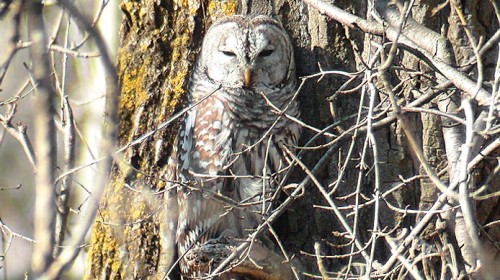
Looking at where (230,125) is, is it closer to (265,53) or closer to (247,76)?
(247,76)

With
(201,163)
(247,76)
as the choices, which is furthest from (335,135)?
(201,163)

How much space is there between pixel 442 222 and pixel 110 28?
3910 mm

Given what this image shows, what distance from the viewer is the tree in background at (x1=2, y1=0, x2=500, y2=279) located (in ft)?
10.6

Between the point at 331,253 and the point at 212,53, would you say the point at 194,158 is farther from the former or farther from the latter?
the point at 331,253

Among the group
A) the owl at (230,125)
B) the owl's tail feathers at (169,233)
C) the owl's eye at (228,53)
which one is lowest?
the owl's tail feathers at (169,233)

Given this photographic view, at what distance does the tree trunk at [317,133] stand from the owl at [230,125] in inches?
3.5

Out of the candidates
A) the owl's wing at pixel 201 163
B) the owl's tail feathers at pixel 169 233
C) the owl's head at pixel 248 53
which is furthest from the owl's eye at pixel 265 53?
the owl's tail feathers at pixel 169 233

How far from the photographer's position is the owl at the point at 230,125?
424 cm

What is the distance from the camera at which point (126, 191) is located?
439 centimetres

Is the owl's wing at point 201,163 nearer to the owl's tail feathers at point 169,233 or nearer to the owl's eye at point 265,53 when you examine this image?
the owl's tail feathers at point 169,233

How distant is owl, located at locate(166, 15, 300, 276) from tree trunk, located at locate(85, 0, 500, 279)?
3.5 inches

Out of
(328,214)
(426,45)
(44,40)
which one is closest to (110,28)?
(328,214)

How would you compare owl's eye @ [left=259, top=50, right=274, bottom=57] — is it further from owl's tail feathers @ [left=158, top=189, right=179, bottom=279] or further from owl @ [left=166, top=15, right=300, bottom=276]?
owl's tail feathers @ [left=158, top=189, right=179, bottom=279]

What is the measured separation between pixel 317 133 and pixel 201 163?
67 centimetres
